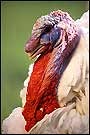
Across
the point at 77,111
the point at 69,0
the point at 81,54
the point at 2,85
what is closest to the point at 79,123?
the point at 77,111

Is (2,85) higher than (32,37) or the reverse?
the reverse

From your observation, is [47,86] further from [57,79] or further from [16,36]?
[16,36]

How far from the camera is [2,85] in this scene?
1.24m

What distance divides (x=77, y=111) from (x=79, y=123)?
5 cm

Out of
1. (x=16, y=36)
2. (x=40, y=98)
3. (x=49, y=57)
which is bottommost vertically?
(x=40, y=98)

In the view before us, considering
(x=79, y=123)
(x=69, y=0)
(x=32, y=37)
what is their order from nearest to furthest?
(x=79, y=123), (x=32, y=37), (x=69, y=0)

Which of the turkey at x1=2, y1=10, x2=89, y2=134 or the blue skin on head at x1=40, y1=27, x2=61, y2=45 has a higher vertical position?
the blue skin on head at x1=40, y1=27, x2=61, y2=45

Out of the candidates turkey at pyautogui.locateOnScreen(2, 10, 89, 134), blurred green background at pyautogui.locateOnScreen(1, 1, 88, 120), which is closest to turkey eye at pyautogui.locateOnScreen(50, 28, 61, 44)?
turkey at pyautogui.locateOnScreen(2, 10, 89, 134)

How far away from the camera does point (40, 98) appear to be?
1112mm

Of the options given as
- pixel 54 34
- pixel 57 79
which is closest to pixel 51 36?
pixel 54 34

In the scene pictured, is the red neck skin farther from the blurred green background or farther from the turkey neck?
the blurred green background

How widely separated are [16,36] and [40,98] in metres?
0.32

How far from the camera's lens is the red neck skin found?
111 centimetres

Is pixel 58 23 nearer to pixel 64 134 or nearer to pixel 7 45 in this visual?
pixel 7 45
